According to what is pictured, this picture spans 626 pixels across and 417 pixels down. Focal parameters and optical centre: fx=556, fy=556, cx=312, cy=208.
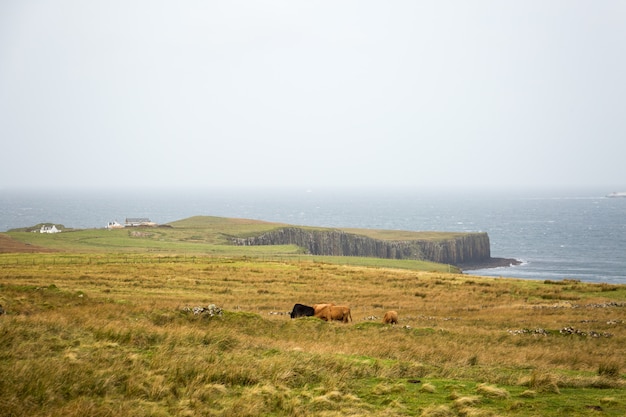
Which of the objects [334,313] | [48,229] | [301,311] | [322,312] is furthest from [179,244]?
[334,313]

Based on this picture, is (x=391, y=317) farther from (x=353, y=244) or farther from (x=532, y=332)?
(x=353, y=244)

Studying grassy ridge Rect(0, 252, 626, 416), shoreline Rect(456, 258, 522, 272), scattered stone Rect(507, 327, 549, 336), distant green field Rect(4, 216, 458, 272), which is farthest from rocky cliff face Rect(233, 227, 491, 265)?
scattered stone Rect(507, 327, 549, 336)

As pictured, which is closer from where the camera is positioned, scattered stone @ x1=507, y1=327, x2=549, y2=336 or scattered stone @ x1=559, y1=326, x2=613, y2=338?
scattered stone @ x1=507, y1=327, x2=549, y2=336

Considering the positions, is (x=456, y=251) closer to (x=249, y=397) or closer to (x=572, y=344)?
(x=572, y=344)

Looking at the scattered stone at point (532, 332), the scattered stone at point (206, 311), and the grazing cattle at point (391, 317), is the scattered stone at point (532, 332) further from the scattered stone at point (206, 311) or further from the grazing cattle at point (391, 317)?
the scattered stone at point (206, 311)

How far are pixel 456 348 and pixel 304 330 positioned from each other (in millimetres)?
6851

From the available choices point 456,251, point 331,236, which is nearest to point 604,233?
point 456,251

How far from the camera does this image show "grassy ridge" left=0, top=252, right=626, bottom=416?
1144 centimetres

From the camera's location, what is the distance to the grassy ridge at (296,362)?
11438 millimetres

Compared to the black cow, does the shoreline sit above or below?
below

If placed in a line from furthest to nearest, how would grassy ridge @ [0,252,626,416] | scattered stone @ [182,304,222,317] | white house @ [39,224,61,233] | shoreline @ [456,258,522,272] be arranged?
1. shoreline @ [456,258,522,272]
2. white house @ [39,224,61,233]
3. scattered stone @ [182,304,222,317]
4. grassy ridge @ [0,252,626,416]

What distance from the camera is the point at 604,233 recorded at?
634ft

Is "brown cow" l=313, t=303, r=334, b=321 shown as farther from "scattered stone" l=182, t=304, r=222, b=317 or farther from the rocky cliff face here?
the rocky cliff face

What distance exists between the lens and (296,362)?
15.0m
